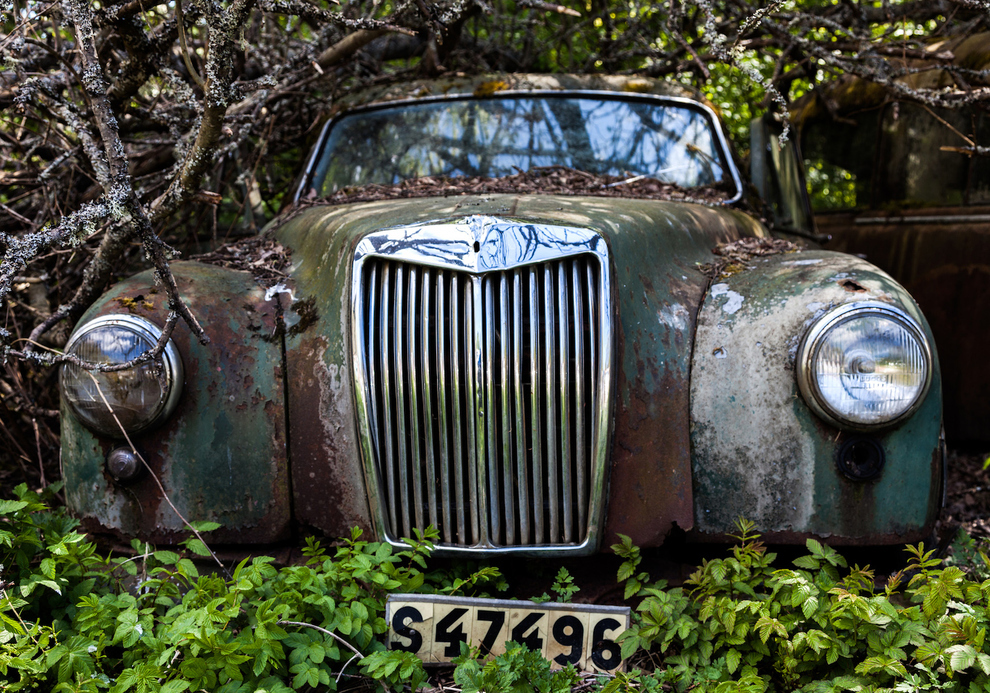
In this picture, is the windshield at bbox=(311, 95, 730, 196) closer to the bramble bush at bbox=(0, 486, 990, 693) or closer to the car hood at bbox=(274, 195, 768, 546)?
the car hood at bbox=(274, 195, 768, 546)

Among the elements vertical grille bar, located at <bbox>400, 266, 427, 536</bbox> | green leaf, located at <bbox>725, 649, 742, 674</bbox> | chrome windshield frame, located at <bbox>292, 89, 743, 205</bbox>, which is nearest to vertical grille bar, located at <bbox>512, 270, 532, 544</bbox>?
vertical grille bar, located at <bbox>400, 266, 427, 536</bbox>

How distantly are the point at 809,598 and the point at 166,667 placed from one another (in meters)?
1.50

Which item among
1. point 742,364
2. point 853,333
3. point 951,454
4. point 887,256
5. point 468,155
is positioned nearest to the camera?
point 853,333

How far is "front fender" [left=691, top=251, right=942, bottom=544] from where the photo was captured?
2117mm

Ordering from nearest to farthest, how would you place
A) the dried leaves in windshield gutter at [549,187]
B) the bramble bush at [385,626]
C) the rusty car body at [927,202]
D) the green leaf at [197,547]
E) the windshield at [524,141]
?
the bramble bush at [385,626] → the green leaf at [197,547] → the dried leaves in windshield gutter at [549,187] → the windshield at [524,141] → the rusty car body at [927,202]

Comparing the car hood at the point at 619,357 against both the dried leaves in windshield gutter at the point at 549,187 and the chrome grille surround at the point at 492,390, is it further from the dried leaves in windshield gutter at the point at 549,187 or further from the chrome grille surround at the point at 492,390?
the dried leaves in windshield gutter at the point at 549,187

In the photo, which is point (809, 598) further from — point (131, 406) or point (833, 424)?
point (131, 406)

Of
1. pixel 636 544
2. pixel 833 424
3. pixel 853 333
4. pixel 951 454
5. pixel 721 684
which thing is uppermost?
pixel 853 333

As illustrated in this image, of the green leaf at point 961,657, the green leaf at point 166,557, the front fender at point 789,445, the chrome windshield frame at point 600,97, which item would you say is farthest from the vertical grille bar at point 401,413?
the chrome windshield frame at point 600,97

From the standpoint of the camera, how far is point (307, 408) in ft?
7.52

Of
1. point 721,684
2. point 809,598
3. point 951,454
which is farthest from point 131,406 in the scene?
point 951,454

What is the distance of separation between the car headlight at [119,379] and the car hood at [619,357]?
0.37 m

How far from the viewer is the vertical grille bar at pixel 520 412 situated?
6.91ft

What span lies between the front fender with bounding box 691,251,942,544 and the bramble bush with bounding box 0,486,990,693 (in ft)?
0.31
